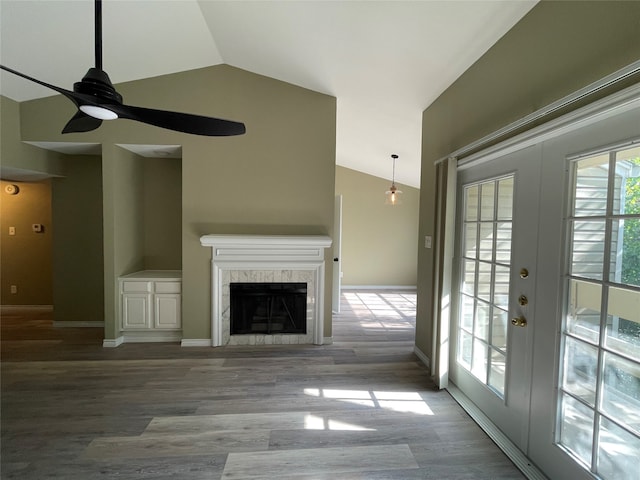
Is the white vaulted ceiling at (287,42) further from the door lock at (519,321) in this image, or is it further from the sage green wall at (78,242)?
the door lock at (519,321)

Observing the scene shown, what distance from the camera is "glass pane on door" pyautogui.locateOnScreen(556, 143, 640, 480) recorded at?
50.4 inches

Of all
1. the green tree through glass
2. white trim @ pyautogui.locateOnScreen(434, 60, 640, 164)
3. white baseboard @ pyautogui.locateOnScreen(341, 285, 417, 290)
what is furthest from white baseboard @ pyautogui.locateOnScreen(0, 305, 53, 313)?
the green tree through glass

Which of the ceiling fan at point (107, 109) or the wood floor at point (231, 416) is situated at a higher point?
the ceiling fan at point (107, 109)

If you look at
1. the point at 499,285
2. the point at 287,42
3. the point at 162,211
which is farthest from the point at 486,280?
→ the point at 162,211

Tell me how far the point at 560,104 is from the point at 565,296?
100 cm

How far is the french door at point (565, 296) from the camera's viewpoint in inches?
51.4

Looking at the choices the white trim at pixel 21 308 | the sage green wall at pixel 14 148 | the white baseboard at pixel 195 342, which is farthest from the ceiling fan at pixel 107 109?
the white trim at pixel 21 308

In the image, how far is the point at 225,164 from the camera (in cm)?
354

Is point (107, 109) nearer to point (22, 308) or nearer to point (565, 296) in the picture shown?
point (565, 296)

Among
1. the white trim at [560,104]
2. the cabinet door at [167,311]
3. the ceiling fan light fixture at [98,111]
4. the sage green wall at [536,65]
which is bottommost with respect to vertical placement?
the cabinet door at [167,311]

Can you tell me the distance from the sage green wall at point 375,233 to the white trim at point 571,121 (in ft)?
15.9

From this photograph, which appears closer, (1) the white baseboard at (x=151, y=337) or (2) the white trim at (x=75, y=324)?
(1) the white baseboard at (x=151, y=337)

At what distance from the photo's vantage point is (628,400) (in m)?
1.30

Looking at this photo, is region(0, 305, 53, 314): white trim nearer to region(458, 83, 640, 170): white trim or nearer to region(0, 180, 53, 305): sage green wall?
region(0, 180, 53, 305): sage green wall
